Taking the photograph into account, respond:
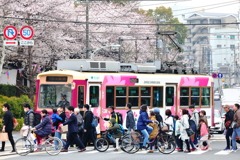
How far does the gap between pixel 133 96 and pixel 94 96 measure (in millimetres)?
2090

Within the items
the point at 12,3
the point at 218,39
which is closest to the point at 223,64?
the point at 218,39

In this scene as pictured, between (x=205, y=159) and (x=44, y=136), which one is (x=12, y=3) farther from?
(x=205, y=159)

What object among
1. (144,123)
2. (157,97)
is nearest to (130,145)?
(144,123)

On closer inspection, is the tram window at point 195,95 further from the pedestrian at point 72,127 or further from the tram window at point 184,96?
the pedestrian at point 72,127

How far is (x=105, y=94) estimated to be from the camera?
21453mm

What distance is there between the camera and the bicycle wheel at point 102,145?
57.9 feet

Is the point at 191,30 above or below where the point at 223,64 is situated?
above

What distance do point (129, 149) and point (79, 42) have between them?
2764 cm

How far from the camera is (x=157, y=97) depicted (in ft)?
76.8

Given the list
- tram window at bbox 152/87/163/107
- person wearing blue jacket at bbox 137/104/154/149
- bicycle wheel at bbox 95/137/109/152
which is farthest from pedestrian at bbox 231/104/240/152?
tram window at bbox 152/87/163/107

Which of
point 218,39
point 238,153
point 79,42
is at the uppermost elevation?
point 218,39

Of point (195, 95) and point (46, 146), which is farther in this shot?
point (195, 95)

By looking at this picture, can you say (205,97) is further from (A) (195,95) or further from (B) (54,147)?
(B) (54,147)

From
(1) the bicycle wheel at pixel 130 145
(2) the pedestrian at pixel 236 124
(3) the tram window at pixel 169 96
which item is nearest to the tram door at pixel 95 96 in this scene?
(1) the bicycle wheel at pixel 130 145
